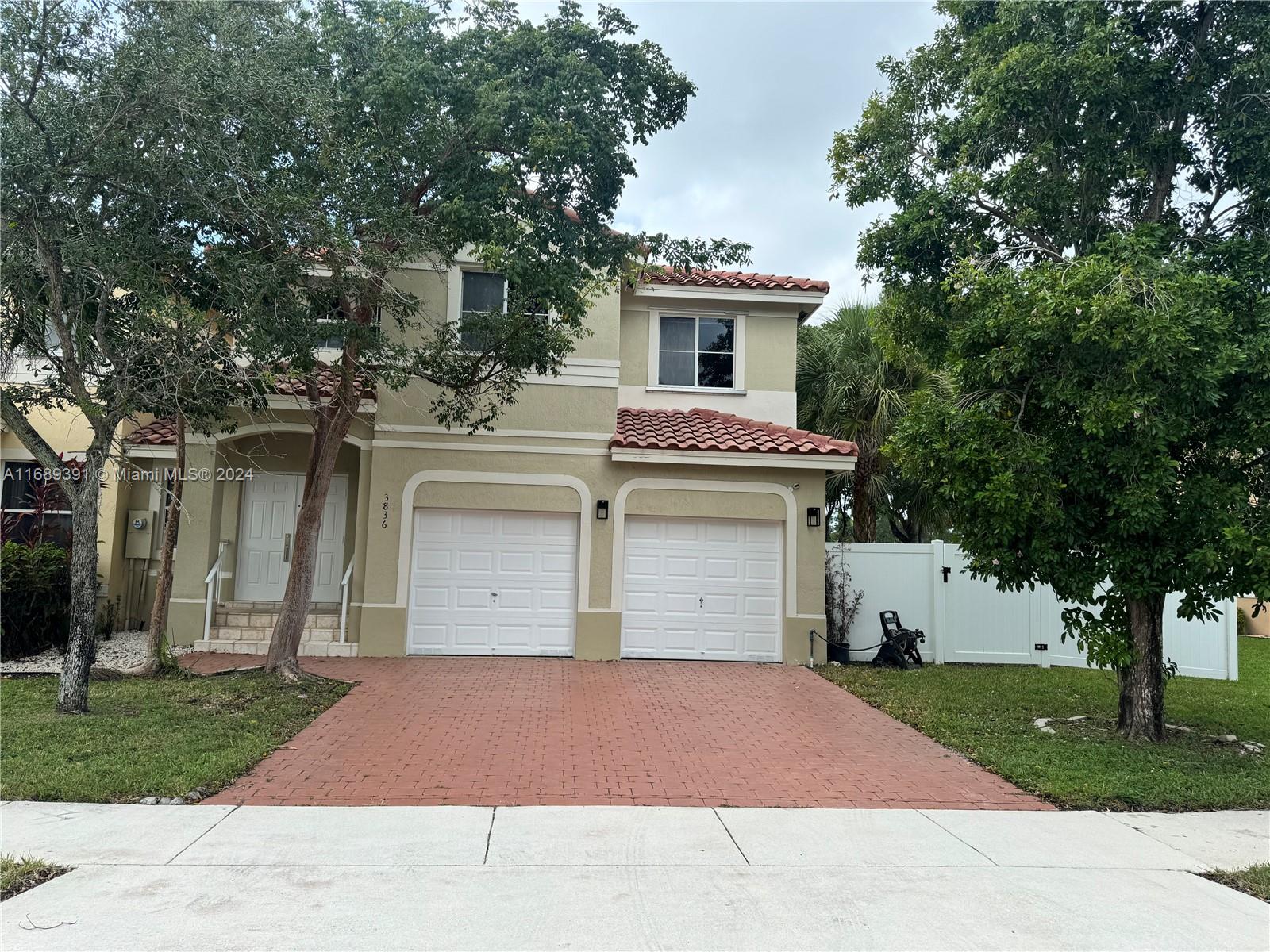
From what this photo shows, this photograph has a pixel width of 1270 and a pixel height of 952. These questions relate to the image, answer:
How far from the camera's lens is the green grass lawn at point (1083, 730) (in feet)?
22.5

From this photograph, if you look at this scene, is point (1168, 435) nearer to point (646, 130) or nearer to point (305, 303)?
point (646, 130)

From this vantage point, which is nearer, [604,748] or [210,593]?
[604,748]

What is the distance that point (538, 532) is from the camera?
1316cm

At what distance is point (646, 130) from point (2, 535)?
11.7m

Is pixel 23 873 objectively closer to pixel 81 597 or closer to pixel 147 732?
pixel 147 732

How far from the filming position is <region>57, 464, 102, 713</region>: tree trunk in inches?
322

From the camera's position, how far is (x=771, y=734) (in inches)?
339

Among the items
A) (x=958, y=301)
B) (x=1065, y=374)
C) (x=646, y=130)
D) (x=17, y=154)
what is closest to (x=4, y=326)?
(x=17, y=154)

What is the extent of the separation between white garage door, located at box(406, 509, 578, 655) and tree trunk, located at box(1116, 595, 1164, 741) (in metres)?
7.40

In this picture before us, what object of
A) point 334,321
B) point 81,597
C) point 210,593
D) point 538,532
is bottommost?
point 210,593

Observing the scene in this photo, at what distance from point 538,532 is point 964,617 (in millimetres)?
7050

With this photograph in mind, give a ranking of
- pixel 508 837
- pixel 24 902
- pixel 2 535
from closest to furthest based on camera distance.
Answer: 1. pixel 24 902
2. pixel 508 837
3. pixel 2 535

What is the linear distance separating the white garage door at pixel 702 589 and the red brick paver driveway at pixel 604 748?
144cm

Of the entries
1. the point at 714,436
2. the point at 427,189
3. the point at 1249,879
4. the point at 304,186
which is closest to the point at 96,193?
the point at 304,186
